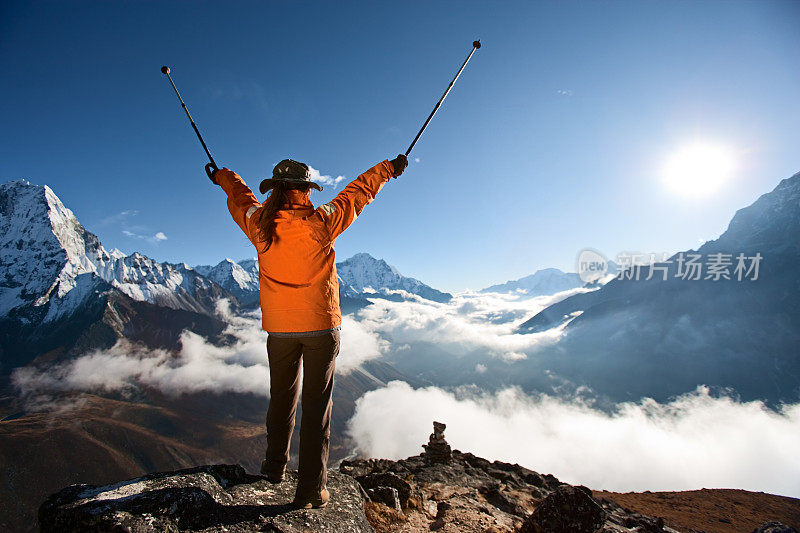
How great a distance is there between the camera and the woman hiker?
469 cm

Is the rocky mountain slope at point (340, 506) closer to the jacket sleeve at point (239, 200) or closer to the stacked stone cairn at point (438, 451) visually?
the stacked stone cairn at point (438, 451)

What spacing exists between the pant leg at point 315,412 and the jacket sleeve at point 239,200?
1.91 metres

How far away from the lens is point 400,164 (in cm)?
582

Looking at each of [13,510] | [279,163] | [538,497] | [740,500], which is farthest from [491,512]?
[13,510]

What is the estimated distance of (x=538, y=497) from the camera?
1436cm

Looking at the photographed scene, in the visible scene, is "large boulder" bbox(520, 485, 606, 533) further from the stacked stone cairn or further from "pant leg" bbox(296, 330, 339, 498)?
the stacked stone cairn

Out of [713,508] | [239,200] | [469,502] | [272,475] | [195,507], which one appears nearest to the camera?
[195,507]

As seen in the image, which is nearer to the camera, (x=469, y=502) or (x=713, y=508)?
(x=469, y=502)

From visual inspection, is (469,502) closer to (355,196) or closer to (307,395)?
(307,395)

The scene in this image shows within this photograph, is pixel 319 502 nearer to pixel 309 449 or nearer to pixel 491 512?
pixel 309 449

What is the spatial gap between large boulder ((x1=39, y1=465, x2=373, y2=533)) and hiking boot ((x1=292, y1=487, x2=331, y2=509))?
72 millimetres

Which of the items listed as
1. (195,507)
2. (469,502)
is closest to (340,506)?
(195,507)

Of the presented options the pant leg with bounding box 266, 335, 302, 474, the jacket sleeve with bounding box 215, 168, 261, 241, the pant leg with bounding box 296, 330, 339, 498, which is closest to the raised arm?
the jacket sleeve with bounding box 215, 168, 261, 241

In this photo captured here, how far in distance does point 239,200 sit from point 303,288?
1.77 m
